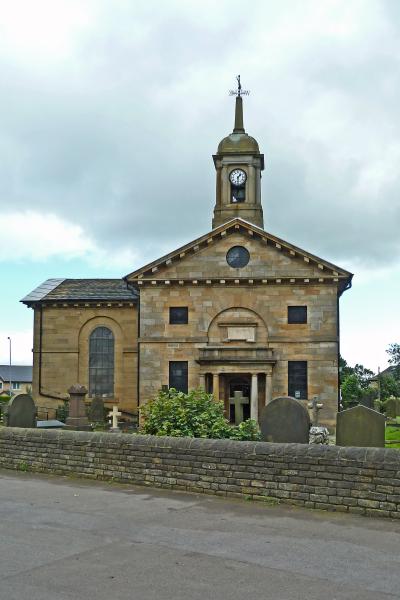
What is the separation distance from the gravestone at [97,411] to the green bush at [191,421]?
1945cm

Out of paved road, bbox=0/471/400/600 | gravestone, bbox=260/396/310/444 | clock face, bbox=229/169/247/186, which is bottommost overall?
paved road, bbox=0/471/400/600

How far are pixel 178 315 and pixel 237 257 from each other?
4.19 m

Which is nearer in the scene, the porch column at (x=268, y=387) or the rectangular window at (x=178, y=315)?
the porch column at (x=268, y=387)

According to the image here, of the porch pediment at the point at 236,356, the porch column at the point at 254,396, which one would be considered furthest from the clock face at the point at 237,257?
the porch column at the point at 254,396

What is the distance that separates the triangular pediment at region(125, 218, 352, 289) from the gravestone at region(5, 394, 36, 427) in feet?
50.9

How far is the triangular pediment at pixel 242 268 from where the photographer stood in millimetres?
32312

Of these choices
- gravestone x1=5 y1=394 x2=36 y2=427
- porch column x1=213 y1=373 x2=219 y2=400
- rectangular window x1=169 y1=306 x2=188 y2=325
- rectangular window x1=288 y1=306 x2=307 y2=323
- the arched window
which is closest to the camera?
gravestone x1=5 y1=394 x2=36 y2=427

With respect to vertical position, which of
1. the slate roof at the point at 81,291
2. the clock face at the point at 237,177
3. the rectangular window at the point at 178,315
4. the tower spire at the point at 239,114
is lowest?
the rectangular window at the point at 178,315

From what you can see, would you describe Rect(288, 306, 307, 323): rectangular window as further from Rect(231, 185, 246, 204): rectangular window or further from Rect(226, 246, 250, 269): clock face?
Rect(231, 185, 246, 204): rectangular window

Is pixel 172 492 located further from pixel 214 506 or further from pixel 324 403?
pixel 324 403

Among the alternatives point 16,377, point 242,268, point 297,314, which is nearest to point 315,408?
point 297,314

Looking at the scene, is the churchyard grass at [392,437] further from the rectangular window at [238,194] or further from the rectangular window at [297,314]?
the rectangular window at [238,194]

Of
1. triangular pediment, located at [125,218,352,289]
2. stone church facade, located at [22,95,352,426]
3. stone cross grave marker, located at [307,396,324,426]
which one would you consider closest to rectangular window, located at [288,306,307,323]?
stone church facade, located at [22,95,352,426]

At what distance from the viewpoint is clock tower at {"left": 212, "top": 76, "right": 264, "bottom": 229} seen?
129 feet
